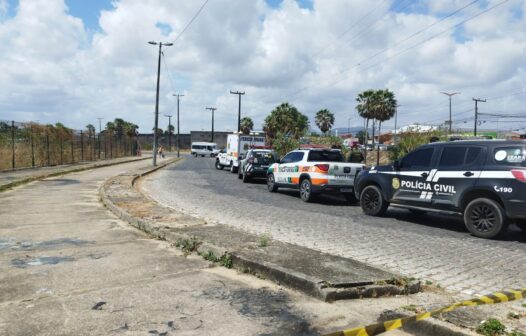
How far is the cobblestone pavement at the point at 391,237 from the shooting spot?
6.11 meters

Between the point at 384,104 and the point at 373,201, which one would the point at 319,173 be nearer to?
the point at 373,201

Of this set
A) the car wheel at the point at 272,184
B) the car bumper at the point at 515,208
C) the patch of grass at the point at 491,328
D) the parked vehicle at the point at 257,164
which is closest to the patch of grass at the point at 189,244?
the patch of grass at the point at 491,328

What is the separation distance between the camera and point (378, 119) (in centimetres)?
5447

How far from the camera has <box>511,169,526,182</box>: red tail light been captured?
26.3ft

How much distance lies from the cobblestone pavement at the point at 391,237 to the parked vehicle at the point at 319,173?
465 mm

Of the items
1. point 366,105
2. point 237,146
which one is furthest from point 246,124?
point 237,146

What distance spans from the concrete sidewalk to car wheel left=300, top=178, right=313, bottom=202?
7.04 m

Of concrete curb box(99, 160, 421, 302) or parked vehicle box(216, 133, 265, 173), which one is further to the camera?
parked vehicle box(216, 133, 265, 173)

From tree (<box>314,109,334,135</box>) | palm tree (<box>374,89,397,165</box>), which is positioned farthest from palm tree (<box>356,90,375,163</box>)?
tree (<box>314,109,334,135</box>)

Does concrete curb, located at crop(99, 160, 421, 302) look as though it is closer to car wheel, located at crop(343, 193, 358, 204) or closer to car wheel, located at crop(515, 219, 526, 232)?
car wheel, located at crop(515, 219, 526, 232)

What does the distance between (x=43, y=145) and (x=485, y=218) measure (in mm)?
26697

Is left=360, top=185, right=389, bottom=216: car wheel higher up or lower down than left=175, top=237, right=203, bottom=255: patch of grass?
higher up

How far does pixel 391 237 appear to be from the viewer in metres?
8.63

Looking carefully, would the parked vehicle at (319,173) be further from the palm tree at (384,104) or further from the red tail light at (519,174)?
the palm tree at (384,104)
